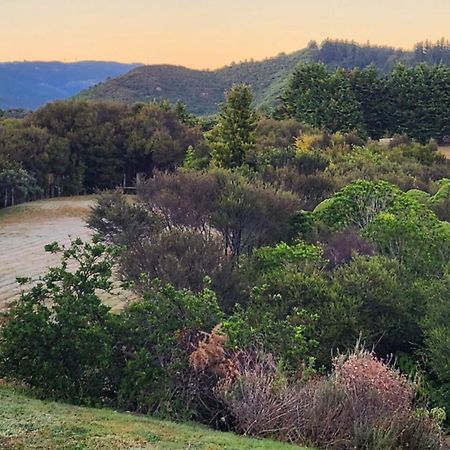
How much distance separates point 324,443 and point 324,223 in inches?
398

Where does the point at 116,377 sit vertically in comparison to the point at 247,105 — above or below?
below

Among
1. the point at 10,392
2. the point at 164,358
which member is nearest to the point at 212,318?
the point at 164,358

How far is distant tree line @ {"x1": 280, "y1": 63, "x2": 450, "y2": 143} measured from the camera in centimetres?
5012

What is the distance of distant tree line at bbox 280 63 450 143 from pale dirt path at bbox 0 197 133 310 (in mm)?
23404

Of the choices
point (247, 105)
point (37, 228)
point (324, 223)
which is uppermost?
point (247, 105)

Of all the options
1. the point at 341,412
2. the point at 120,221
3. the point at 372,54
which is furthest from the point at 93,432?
the point at 372,54

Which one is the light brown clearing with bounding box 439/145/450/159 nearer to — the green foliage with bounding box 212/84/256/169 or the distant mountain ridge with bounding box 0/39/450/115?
the green foliage with bounding box 212/84/256/169

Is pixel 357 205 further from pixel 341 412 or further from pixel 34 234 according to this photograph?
pixel 34 234

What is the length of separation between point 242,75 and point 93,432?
358ft

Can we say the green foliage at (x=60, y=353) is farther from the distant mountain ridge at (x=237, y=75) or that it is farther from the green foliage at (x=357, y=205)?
the distant mountain ridge at (x=237, y=75)

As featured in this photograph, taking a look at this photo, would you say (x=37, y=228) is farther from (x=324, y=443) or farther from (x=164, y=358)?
(x=324, y=443)

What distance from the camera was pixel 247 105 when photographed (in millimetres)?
35219

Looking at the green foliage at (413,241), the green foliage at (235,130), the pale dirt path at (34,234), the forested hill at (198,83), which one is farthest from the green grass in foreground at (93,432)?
the forested hill at (198,83)

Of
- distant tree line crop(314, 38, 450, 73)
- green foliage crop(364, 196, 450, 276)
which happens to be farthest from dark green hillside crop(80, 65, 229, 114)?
green foliage crop(364, 196, 450, 276)
